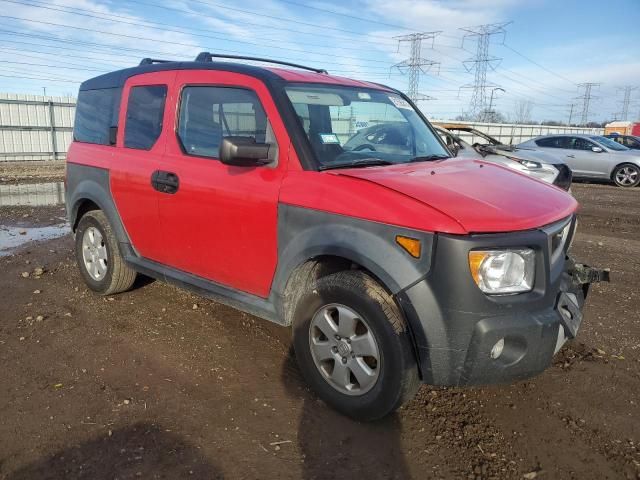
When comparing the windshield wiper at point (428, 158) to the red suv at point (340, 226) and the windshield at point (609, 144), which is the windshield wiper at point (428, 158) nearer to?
the red suv at point (340, 226)

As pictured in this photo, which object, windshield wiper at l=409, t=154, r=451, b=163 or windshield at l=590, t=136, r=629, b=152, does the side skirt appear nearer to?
windshield wiper at l=409, t=154, r=451, b=163

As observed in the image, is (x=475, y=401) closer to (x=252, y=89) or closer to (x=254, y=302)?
(x=254, y=302)

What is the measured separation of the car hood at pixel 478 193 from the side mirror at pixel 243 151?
0.43m

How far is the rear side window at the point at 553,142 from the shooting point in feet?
52.4

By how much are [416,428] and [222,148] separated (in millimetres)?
1958

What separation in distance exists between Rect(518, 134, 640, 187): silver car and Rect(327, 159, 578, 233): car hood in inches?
508

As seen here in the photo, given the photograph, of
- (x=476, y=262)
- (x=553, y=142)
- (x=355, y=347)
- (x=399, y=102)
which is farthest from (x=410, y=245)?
(x=553, y=142)

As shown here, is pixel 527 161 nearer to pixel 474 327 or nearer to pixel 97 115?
pixel 97 115

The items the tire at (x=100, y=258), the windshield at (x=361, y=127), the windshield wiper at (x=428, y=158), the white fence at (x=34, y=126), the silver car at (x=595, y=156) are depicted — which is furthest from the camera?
the white fence at (x=34, y=126)

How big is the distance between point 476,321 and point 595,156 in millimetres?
15352

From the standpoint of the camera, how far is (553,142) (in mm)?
16094

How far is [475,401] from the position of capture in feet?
10.4

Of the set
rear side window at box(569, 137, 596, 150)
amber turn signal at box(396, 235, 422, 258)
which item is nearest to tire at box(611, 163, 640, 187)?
rear side window at box(569, 137, 596, 150)

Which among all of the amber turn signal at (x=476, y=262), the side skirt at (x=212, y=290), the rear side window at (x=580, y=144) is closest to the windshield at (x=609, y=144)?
the rear side window at (x=580, y=144)
